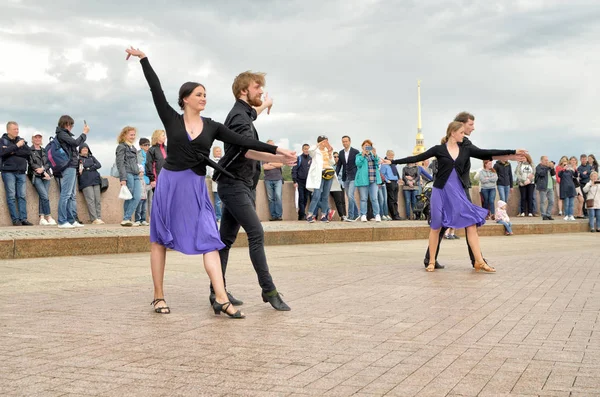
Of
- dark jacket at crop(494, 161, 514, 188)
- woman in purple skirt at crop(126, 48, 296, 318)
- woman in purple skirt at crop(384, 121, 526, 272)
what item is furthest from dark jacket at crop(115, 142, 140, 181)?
dark jacket at crop(494, 161, 514, 188)

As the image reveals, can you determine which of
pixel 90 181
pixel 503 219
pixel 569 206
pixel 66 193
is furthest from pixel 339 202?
pixel 569 206

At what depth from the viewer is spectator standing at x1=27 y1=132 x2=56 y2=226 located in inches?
611

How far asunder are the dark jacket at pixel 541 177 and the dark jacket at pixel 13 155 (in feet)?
57.3

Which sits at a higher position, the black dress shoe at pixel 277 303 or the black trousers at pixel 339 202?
the black trousers at pixel 339 202

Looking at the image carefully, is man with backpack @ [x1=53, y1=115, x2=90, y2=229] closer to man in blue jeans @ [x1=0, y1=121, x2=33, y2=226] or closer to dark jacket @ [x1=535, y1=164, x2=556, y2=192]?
man in blue jeans @ [x1=0, y1=121, x2=33, y2=226]

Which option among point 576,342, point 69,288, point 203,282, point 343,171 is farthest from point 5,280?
point 343,171

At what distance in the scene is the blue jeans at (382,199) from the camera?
854 inches

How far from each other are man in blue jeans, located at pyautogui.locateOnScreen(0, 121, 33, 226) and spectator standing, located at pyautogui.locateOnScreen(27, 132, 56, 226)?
0.65ft

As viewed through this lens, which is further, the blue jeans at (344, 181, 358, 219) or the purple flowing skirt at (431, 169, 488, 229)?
the blue jeans at (344, 181, 358, 219)

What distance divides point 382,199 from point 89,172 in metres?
8.61

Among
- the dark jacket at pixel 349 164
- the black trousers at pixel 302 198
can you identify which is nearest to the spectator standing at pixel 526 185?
the dark jacket at pixel 349 164

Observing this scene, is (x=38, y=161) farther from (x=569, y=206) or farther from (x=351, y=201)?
(x=569, y=206)

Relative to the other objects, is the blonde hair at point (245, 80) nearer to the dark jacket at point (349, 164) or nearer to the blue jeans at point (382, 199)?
the dark jacket at point (349, 164)

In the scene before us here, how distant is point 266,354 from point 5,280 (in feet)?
15.5
